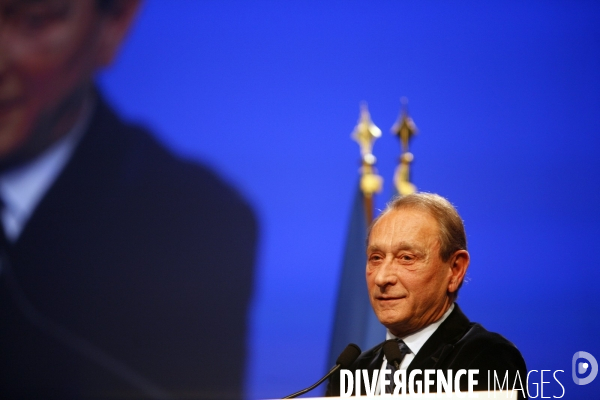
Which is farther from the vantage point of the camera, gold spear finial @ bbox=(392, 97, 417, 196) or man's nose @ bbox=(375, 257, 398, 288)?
gold spear finial @ bbox=(392, 97, 417, 196)

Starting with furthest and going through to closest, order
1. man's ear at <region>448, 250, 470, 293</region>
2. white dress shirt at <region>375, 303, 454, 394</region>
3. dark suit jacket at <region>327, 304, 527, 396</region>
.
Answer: man's ear at <region>448, 250, 470, 293</region>, white dress shirt at <region>375, 303, 454, 394</region>, dark suit jacket at <region>327, 304, 527, 396</region>

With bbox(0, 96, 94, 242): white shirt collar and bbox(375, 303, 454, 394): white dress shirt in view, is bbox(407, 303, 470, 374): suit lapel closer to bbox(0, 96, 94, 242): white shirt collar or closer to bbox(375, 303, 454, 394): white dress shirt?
bbox(375, 303, 454, 394): white dress shirt

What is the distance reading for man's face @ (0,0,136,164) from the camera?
11.5 ft

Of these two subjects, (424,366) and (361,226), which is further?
(361,226)

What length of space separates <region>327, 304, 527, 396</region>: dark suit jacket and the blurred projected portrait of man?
1590mm

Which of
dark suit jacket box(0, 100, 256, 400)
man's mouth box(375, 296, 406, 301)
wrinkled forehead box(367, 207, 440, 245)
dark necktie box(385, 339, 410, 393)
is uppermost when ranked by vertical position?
wrinkled forehead box(367, 207, 440, 245)

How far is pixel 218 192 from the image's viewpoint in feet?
11.7

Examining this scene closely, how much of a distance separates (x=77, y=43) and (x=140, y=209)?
89 centimetres

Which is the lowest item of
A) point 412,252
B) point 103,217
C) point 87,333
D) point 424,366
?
point 87,333

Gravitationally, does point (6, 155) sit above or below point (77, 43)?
below

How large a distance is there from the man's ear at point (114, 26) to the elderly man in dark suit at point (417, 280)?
2.08 metres

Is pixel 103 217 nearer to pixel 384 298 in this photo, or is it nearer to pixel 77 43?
pixel 77 43

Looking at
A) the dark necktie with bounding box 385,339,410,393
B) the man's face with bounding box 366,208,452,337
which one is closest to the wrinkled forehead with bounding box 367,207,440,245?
the man's face with bounding box 366,208,452,337

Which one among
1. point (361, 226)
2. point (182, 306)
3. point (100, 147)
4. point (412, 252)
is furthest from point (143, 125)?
point (412, 252)
